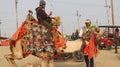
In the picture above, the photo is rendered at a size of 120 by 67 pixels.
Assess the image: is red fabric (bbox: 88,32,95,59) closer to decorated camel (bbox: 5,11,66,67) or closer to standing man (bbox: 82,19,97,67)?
standing man (bbox: 82,19,97,67)

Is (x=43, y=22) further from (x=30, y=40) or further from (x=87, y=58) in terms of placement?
(x=87, y=58)

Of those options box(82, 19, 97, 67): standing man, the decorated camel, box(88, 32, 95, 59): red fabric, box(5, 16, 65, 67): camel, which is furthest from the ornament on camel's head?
box(88, 32, 95, 59): red fabric

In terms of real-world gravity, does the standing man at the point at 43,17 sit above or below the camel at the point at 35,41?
above

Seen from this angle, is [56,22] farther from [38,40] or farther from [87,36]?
[87,36]

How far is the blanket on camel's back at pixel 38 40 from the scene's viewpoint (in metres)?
10.9

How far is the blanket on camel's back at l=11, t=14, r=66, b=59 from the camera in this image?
35.6ft

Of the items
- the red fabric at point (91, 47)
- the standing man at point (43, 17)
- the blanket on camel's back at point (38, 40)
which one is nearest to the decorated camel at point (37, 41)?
the blanket on camel's back at point (38, 40)

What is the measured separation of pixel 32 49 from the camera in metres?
10.9

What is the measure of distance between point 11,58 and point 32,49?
876 millimetres

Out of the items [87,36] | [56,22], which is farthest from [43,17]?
[87,36]

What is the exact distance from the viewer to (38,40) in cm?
1087

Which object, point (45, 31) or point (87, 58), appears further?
point (87, 58)

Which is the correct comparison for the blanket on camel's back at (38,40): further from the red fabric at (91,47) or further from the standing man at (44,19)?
the red fabric at (91,47)

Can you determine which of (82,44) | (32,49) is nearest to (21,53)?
(32,49)
